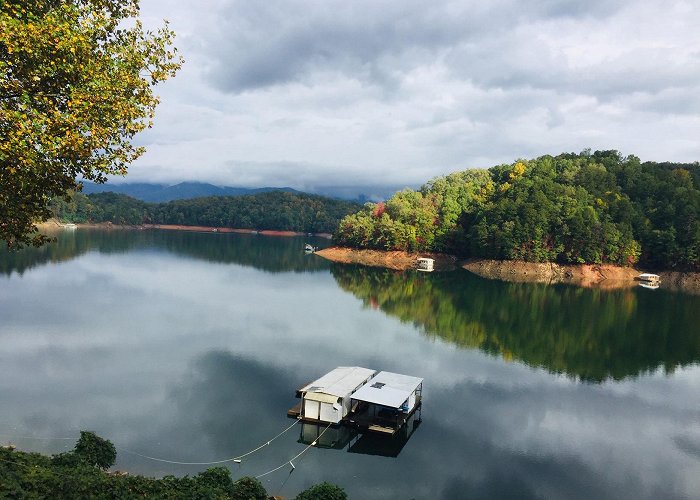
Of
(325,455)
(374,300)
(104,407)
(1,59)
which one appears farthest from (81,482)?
(374,300)

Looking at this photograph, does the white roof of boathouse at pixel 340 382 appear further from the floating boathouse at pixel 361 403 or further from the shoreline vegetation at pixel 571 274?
the shoreline vegetation at pixel 571 274

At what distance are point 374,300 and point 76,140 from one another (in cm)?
5718

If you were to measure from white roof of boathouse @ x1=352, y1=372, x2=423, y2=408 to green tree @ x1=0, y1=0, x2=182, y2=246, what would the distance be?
1780 cm

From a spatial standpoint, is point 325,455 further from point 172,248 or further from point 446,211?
point 172,248

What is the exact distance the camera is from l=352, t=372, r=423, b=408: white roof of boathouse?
26.7 m

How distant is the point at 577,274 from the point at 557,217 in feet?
40.9

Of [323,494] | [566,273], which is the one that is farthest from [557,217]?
[323,494]

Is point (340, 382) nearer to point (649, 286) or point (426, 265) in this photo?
point (426, 265)

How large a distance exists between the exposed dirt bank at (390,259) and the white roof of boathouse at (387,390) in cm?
7890

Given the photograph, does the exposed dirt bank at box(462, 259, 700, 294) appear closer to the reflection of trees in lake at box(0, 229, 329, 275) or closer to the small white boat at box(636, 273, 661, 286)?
the small white boat at box(636, 273, 661, 286)

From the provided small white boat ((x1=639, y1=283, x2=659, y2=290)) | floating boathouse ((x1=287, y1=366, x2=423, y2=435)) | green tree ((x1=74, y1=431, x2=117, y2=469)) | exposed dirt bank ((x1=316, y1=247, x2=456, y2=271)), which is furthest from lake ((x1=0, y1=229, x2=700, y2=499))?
exposed dirt bank ((x1=316, y1=247, x2=456, y2=271))

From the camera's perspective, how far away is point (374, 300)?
68.1 meters

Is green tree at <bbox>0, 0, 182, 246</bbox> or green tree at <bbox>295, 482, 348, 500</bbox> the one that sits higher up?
green tree at <bbox>0, 0, 182, 246</bbox>

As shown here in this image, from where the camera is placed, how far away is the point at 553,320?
194 ft
